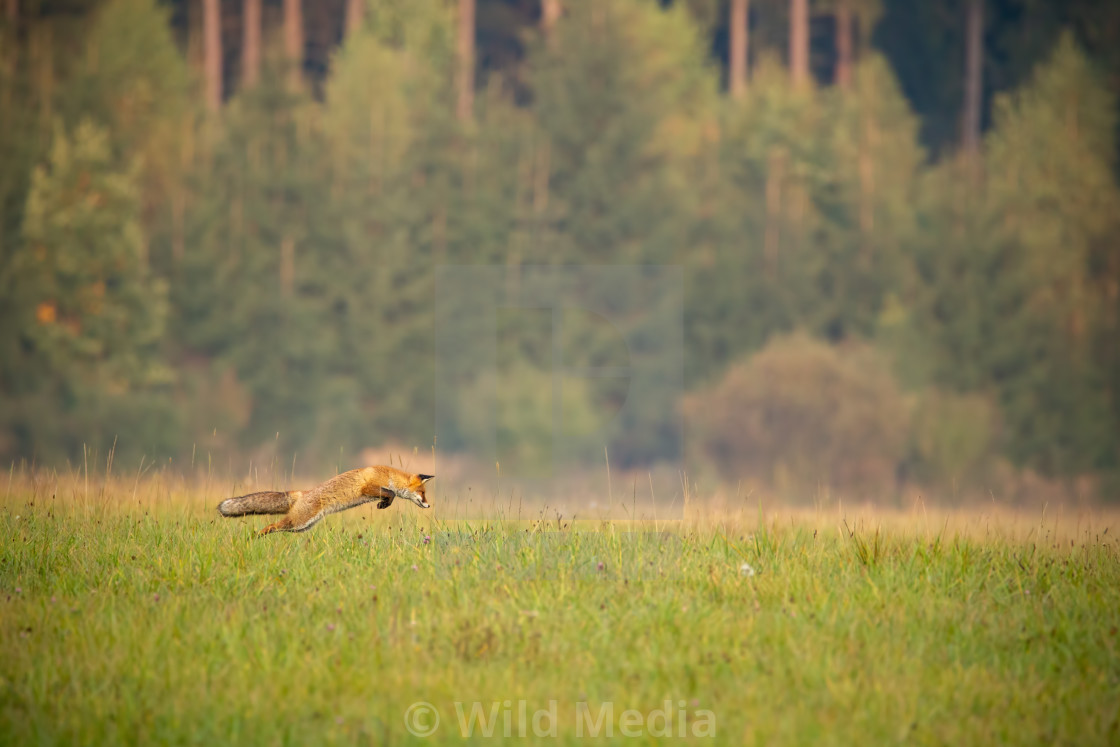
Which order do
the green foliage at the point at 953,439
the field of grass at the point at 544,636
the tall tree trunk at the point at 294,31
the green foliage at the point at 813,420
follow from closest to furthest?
the field of grass at the point at 544,636
the green foliage at the point at 953,439
the green foliage at the point at 813,420
the tall tree trunk at the point at 294,31

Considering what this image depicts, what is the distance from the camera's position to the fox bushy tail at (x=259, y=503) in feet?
→ 22.3

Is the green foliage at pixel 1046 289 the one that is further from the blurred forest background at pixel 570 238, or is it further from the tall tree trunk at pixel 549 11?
the tall tree trunk at pixel 549 11

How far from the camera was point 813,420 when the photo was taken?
31.4m

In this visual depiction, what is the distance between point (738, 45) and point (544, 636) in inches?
1404

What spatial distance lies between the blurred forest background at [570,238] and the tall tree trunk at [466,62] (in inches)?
9.5

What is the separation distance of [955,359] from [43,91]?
26655 millimetres

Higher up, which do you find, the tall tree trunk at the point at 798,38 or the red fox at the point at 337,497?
the tall tree trunk at the point at 798,38

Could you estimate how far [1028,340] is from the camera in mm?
31688

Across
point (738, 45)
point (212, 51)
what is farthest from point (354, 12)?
point (738, 45)

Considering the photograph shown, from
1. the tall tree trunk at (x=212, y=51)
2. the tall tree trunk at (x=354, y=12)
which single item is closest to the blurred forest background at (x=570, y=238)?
the tall tree trunk at (x=212, y=51)

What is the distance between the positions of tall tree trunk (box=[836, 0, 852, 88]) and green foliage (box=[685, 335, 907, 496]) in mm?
11257

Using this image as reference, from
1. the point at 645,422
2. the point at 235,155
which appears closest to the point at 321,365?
the point at 235,155

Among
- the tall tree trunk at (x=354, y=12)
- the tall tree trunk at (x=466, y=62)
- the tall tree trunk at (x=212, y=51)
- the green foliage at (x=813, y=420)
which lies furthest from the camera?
the tall tree trunk at (x=354, y=12)

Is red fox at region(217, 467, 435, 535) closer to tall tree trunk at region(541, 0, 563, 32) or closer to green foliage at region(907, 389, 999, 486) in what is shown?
green foliage at region(907, 389, 999, 486)
